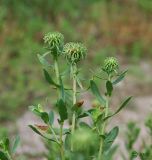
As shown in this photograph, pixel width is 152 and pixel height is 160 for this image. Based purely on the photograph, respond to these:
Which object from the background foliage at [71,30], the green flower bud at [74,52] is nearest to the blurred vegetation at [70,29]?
the background foliage at [71,30]

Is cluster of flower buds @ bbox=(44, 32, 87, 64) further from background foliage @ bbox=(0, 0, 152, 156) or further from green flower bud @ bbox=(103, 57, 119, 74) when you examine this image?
background foliage @ bbox=(0, 0, 152, 156)

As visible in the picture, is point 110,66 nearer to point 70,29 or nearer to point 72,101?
point 72,101

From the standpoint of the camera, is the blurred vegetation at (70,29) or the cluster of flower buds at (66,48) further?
the blurred vegetation at (70,29)

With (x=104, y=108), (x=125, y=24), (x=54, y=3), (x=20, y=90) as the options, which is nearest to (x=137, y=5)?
(x=125, y=24)

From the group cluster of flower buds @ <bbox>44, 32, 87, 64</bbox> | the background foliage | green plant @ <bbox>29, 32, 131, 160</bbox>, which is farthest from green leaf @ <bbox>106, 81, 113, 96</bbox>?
the background foliage

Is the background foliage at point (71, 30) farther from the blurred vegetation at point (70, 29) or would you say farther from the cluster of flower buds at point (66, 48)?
the cluster of flower buds at point (66, 48)

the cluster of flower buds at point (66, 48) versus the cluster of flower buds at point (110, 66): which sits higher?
the cluster of flower buds at point (66, 48)

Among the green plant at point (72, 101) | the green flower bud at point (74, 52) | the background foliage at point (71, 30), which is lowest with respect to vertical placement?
the green plant at point (72, 101)

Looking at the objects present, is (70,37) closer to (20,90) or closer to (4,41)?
(4,41)

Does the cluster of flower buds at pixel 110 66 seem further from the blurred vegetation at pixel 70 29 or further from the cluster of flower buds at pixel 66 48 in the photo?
the blurred vegetation at pixel 70 29
